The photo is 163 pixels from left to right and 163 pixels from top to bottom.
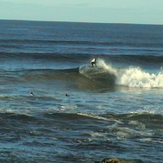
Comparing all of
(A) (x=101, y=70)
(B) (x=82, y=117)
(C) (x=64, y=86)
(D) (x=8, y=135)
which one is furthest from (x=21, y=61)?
(D) (x=8, y=135)

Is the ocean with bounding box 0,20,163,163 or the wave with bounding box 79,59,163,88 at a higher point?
the wave with bounding box 79,59,163,88

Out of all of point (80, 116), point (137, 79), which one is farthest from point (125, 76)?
point (80, 116)

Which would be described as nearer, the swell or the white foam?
the white foam

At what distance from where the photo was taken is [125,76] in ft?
118

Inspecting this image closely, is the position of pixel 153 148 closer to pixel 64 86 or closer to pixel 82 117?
pixel 82 117

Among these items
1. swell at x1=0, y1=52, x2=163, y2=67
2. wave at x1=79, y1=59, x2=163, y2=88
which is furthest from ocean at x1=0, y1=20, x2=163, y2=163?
Result: swell at x1=0, y1=52, x2=163, y2=67

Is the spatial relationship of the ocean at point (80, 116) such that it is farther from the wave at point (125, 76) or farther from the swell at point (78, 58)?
the swell at point (78, 58)

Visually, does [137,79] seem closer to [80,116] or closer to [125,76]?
[125,76]

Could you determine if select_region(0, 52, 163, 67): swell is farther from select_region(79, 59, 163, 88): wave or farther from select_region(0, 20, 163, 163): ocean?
select_region(0, 20, 163, 163): ocean

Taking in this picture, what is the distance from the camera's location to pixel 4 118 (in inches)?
783

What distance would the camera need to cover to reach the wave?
33.5 metres

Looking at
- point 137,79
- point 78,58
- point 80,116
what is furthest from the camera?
point 78,58

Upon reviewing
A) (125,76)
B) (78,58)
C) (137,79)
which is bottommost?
(137,79)

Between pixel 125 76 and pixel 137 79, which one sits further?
pixel 125 76
